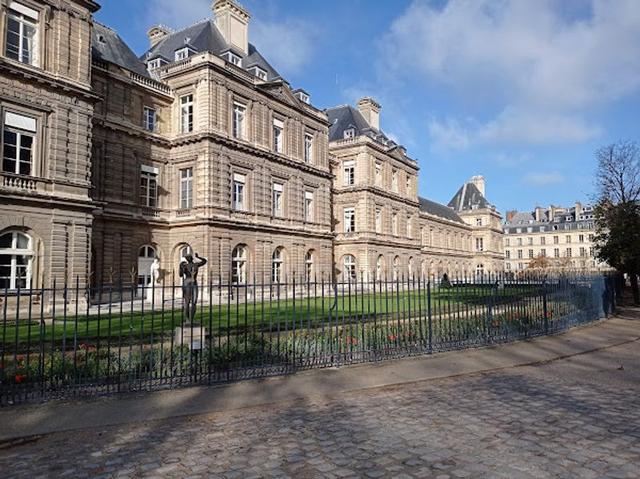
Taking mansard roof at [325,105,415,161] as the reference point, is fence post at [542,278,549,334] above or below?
below

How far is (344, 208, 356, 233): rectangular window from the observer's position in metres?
43.9

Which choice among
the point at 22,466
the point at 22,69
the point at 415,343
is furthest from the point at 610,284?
the point at 22,69

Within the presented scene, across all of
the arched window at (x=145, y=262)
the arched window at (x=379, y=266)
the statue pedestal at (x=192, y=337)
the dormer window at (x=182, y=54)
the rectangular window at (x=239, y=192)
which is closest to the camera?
the statue pedestal at (x=192, y=337)

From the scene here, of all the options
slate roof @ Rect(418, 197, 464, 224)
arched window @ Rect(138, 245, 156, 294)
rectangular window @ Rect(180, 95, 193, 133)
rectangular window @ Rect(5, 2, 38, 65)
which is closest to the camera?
rectangular window @ Rect(5, 2, 38, 65)

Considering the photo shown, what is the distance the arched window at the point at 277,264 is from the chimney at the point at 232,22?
1409cm

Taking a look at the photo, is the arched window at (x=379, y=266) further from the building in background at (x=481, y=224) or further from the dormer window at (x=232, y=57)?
the building in background at (x=481, y=224)

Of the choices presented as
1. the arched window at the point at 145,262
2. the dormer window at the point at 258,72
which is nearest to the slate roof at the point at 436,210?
the dormer window at the point at 258,72

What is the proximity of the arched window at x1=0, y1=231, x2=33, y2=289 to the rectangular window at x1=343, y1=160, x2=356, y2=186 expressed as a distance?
3025cm

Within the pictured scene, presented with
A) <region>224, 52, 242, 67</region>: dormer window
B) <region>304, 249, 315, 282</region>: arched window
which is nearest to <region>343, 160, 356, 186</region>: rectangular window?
<region>304, 249, 315, 282</region>: arched window

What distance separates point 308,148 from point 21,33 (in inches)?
790

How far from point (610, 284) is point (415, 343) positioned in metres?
14.5

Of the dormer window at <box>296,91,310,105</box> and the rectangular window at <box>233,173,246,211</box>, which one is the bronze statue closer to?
the rectangular window at <box>233,173,246,211</box>

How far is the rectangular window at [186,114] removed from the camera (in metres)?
27.4

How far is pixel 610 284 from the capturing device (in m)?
20.3
